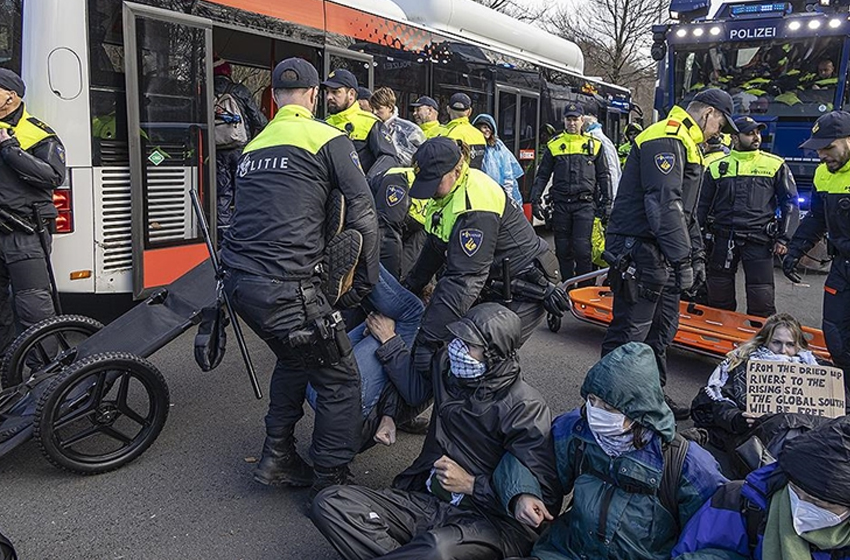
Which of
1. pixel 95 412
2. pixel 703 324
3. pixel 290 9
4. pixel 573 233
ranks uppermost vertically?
pixel 290 9

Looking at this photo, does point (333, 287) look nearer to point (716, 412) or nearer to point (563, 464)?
point (563, 464)

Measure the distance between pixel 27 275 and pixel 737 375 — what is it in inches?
163

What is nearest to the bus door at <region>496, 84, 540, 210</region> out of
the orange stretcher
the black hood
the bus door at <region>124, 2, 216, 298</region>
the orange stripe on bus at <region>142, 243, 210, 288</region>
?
the orange stretcher

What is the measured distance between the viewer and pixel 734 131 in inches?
171

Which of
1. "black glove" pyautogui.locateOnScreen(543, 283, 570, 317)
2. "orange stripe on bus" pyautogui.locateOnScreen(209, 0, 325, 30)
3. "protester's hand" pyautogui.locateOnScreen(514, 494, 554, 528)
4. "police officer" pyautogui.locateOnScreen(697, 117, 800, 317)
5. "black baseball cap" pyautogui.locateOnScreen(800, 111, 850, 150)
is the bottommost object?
"protester's hand" pyautogui.locateOnScreen(514, 494, 554, 528)

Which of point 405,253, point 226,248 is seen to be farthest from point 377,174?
point 226,248

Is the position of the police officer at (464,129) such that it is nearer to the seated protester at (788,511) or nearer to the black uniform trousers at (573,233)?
the black uniform trousers at (573,233)

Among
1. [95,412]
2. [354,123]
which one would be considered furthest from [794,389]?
[354,123]

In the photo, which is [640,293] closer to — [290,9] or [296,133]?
[296,133]

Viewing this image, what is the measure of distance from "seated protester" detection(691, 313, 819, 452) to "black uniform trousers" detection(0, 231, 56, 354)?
3.90 m

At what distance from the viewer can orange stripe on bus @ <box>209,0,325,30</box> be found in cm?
609

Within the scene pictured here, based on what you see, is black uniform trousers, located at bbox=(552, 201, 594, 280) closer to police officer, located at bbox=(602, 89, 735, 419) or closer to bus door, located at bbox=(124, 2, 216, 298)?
police officer, located at bbox=(602, 89, 735, 419)

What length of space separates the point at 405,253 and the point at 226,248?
2020 mm

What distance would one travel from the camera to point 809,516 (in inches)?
71.9
